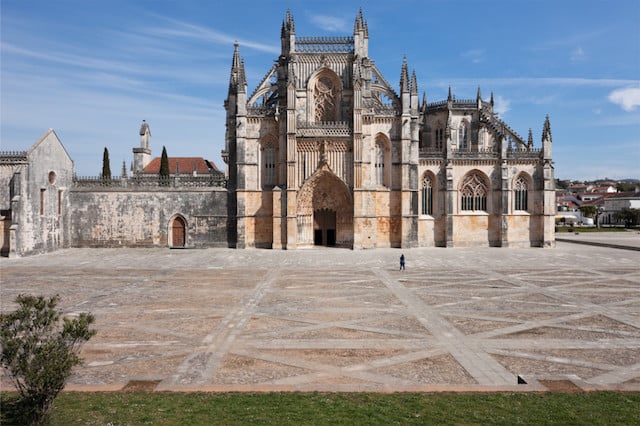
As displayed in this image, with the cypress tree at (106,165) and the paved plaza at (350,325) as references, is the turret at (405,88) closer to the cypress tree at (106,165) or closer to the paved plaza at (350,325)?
the paved plaza at (350,325)

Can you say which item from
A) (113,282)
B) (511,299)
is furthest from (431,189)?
(113,282)

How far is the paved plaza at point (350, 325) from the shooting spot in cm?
1020

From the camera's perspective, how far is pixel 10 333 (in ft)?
24.4

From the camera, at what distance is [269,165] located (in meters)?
42.8

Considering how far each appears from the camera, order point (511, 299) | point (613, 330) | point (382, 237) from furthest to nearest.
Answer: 1. point (382, 237)
2. point (511, 299)
3. point (613, 330)

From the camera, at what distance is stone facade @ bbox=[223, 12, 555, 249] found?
4147cm

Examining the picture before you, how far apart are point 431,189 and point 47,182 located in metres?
33.3

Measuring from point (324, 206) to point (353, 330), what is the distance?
29327 mm

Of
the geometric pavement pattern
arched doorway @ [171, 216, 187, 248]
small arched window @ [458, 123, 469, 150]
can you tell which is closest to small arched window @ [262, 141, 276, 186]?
arched doorway @ [171, 216, 187, 248]

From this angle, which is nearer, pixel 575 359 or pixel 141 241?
pixel 575 359

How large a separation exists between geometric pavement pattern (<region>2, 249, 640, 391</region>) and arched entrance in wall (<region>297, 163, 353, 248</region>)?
684 inches

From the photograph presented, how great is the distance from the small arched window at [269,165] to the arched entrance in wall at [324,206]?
123 inches

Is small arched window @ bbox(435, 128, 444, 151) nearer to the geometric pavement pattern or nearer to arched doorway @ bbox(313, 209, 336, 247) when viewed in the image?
arched doorway @ bbox(313, 209, 336, 247)

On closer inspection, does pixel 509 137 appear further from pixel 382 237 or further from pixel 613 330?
pixel 613 330
